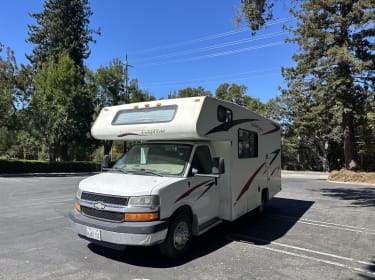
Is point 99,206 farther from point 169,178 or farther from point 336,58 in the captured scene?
point 336,58

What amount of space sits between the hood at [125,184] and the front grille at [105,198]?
6cm

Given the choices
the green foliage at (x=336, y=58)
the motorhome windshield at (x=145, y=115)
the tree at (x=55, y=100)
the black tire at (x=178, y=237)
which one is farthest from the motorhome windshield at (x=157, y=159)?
the tree at (x=55, y=100)

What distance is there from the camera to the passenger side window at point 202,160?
5.77 metres

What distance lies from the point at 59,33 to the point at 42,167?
18.8 meters

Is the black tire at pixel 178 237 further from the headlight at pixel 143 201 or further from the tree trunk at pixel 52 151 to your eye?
the tree trunk at pixel 52 151

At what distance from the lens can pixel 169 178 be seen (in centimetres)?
519

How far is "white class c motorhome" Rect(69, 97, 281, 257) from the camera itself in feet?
15.3

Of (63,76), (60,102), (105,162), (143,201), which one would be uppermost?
(63,76)

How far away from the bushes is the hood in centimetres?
2393

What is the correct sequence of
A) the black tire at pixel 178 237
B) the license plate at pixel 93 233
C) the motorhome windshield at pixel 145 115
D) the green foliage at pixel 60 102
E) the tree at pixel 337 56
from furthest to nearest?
the green foliage at pixel 60 102
the tree at pixel 337 56
the motorhome windshield at pixel 145 115
the black tire at pixel 178 237
the license plate at pixel 93 233

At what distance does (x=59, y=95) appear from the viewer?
31.4 m

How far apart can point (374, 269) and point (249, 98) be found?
4426 cm

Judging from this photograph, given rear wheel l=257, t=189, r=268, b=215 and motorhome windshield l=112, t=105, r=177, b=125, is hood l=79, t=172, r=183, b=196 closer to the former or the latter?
motorhome windshield l=112, t=105, r=177, b=125

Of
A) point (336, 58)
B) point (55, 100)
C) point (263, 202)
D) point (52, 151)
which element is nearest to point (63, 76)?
point (55, 100)
